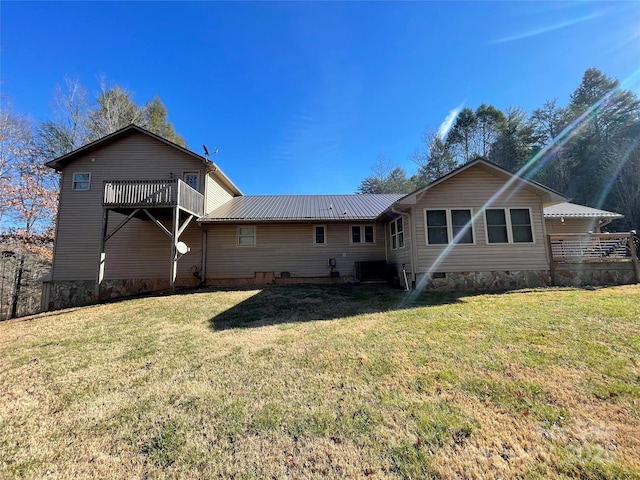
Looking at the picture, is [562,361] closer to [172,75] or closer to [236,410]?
[236,410]

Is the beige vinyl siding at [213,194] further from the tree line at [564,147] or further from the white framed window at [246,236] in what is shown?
the tree line at [564,147]

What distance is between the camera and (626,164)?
827 inches

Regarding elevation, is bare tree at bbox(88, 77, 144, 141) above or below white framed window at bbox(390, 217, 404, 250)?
above

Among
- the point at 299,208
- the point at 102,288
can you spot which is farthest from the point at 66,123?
the point at 299,208

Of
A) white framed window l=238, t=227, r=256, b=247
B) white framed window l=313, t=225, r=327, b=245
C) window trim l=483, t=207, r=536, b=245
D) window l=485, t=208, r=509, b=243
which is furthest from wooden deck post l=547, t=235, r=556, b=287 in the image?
white framed window l=238, t=227, r=256, b=247

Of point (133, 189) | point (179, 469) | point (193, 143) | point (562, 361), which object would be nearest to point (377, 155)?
point (193, 143)

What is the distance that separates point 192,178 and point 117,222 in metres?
4.06

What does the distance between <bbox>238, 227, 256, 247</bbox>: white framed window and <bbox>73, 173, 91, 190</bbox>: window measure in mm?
7637

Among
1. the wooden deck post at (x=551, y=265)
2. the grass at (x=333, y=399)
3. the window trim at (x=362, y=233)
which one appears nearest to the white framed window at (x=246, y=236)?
the window trim at (x=362, y=233)

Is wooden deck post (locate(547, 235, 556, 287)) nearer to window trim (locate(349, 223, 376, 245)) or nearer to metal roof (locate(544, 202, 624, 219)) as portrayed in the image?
metal roof (locate(544, 202, 624, 219))

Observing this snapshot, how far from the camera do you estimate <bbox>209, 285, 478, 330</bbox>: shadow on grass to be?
253 inches

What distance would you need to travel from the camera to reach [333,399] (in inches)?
120

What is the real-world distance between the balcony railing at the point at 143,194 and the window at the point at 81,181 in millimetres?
3494

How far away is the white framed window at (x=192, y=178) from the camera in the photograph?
13.2m
